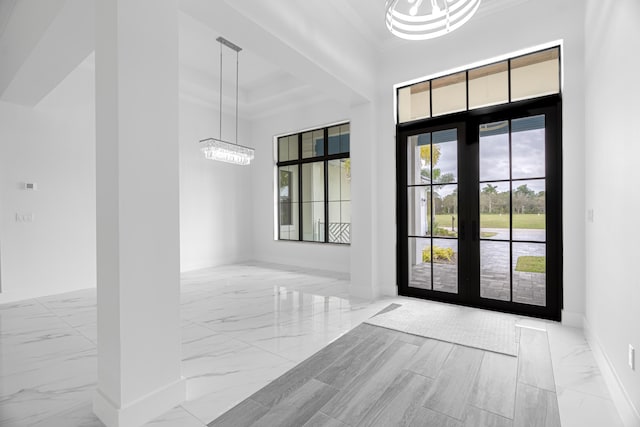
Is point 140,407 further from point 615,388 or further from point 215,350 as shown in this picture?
point 615,388

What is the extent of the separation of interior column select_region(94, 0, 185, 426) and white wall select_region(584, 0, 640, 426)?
8.71 ft

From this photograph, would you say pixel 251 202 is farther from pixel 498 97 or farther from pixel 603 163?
pixel 603 163

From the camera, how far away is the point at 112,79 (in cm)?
165

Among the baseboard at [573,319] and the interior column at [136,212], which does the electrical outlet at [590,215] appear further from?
the interior column at [136,212]

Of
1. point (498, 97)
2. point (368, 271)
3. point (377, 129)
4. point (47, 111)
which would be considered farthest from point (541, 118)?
point (47, 111)

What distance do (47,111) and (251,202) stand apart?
3932 millimetres

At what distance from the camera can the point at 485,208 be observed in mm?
3643

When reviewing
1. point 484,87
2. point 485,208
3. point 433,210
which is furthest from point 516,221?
point 484,87

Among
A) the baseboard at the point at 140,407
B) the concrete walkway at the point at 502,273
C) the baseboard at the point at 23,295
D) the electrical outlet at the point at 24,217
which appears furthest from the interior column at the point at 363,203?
the electrical outlet at the point at 24,217

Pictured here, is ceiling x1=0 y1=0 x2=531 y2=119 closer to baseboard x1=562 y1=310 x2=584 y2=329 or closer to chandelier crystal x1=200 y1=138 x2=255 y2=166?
chandelier crystal x1=200 y1=138 x2=255 y2=166

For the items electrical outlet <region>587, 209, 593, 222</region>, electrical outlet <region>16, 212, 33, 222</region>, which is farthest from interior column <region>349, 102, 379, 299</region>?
electrical outlet <region>16, 212, 33, 222</region>

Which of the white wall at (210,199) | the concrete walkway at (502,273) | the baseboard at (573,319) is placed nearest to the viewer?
the baseboard at (573,319)

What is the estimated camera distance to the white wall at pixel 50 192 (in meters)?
4.09

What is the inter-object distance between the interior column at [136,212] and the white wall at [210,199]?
4395 mm
